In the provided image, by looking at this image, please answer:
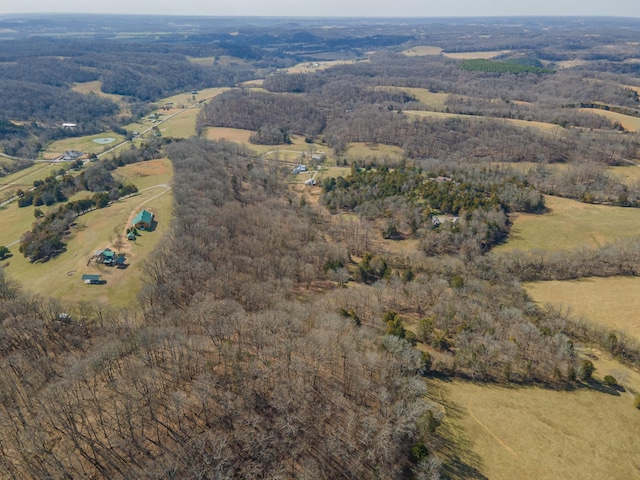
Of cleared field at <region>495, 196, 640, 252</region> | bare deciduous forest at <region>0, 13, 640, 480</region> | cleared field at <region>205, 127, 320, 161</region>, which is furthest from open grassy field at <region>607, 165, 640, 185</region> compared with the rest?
cleared field at <region>205, 127, 320, 161</region>

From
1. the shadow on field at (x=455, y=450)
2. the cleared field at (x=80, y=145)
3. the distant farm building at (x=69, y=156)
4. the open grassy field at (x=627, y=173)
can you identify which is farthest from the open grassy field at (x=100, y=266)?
the open grassy field at (x=627, y=173)

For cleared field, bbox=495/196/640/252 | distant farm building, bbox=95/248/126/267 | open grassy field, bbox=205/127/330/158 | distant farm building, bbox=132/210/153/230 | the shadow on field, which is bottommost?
the shadow on field

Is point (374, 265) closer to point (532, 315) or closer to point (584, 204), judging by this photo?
point (532, 315)

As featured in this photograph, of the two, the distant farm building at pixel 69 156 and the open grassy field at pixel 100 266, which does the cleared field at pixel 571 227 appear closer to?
the open grassy field at pixel 100 266

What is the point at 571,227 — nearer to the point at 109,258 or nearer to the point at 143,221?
the point at 143,221

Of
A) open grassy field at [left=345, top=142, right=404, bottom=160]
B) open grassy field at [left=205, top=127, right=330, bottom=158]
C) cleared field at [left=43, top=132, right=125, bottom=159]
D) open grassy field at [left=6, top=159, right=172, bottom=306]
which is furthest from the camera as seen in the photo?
open grassy field at [left=205, top=127, right=330, bottom=158]

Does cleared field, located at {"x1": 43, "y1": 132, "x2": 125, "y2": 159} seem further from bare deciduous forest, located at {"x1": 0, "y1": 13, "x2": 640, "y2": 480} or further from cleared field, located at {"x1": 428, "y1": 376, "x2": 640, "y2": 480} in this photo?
cleared field, located at {"x1": 428, "y1": 376, "x2": 640, "y2": 480}
